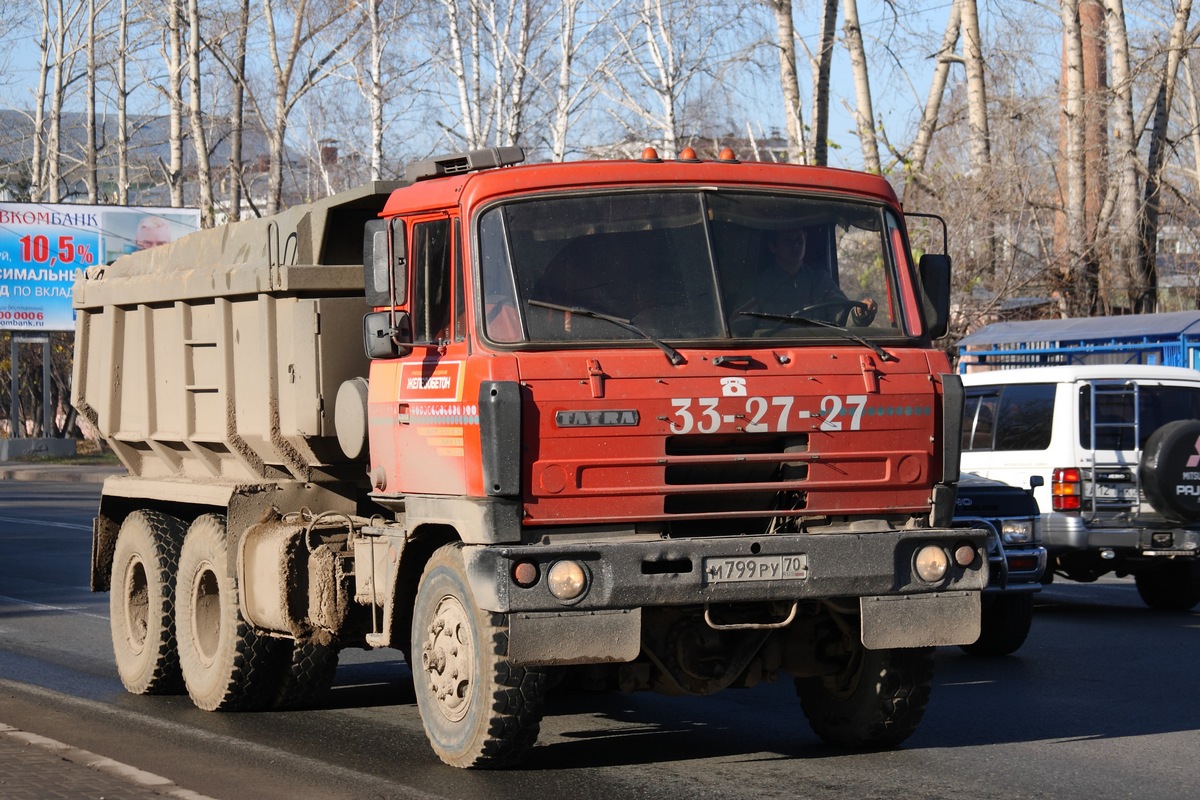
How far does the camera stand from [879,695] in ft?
24.9

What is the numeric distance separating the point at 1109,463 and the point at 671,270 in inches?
288

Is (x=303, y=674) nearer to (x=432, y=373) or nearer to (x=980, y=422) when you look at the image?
(x=432, y=373)

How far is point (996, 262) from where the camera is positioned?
29078mm

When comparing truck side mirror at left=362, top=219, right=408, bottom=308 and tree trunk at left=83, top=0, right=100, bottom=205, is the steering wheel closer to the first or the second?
truck side mirror at left=362, top=219, right=408, bottom=308

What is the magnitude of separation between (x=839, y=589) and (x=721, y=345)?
1090mm

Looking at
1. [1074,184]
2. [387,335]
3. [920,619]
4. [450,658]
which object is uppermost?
[1074,184]

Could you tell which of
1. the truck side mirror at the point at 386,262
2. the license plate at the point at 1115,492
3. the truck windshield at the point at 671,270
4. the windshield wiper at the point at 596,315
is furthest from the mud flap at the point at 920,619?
the license plate at the point at 1115,492

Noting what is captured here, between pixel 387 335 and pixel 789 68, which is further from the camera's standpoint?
pixel 789 68

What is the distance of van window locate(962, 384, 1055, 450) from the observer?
45.1 ft

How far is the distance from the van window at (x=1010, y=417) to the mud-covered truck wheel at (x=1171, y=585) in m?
1.42

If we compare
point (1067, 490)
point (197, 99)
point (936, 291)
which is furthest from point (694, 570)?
point (197, 99)

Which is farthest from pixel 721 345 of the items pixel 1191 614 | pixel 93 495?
pixel 93 495

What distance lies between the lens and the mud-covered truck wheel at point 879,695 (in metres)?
7.60

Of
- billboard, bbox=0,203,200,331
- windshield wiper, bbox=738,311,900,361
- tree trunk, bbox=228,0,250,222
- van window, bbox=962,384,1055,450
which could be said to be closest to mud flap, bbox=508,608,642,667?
windshield wiper, bbox=738,311,900,361
